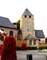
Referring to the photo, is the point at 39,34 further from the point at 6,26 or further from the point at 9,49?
the point at 9,49

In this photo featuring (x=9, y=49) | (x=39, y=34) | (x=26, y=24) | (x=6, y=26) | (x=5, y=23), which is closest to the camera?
(x=9, y=49)

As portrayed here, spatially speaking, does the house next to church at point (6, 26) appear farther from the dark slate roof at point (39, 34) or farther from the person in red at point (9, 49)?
the person in red at point (9, 49)

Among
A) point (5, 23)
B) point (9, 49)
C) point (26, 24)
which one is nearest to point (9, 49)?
point (9, 49)

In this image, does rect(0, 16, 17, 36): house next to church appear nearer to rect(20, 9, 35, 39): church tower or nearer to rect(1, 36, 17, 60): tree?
rect(20, 9, 35, 39): church tower

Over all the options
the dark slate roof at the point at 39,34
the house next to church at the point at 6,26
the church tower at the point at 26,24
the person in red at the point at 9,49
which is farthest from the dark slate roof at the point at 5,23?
the person in red at the point at 9,49

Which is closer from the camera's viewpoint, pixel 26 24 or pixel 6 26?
pixel 6 26

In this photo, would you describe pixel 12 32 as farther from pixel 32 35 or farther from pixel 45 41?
pixel 45 41

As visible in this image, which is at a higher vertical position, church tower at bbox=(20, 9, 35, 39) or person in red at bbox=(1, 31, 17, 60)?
church tower at bbox=(20, 9, 35, 39)

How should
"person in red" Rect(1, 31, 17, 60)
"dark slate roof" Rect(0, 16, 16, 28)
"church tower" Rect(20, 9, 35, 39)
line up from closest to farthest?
1. "person in red" Rect(1, 31, 17, 60)
2. "dark slate roof" Rect(0, 16, 16, 28)
3. "church tower" Rect(20, 9, 35, 39)

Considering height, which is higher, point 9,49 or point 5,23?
point 5,23

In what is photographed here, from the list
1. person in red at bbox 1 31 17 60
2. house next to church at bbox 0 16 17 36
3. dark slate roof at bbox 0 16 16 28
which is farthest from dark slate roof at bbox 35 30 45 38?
person in red at bbox 1 31 17 60

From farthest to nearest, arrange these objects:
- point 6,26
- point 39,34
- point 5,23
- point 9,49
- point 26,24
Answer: point 39,34
point 26,24
point 5,23
point 6,26
point 9,49

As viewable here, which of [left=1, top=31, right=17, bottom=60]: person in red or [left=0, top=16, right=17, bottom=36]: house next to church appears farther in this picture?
[left=0, top=16, right=17, bottom=36]: house next to church

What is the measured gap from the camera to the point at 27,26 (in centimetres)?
4166
